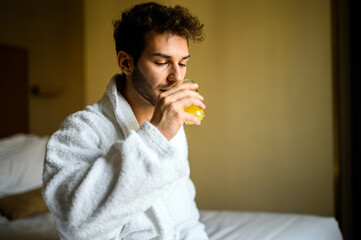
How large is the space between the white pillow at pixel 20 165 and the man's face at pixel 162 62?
4.94 feet

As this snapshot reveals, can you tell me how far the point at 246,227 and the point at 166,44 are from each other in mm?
1053

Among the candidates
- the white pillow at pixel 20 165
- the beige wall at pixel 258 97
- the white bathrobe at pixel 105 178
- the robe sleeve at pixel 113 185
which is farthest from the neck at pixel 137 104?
the beige wall at pixel 258 97

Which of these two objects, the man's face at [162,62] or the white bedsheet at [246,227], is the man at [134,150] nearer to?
the man's face at [162,62]

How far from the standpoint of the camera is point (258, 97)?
252 cm

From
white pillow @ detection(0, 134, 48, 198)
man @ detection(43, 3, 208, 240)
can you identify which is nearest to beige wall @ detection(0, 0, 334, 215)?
white pillow @ detection(0, 134, 48, 198)

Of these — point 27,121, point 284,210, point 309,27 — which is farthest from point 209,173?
point 27,121

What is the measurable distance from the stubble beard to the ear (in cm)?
4

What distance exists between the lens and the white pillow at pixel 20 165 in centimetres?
202

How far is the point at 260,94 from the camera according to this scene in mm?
2512

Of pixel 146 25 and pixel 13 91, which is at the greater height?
pixel 146 25

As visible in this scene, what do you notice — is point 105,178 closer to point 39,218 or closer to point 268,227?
point 268,227

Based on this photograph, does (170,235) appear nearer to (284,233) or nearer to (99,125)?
(99,125)

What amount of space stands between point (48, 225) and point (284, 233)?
1.35m

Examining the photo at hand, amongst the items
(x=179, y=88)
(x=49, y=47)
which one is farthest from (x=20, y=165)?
(x=49, y=47)
